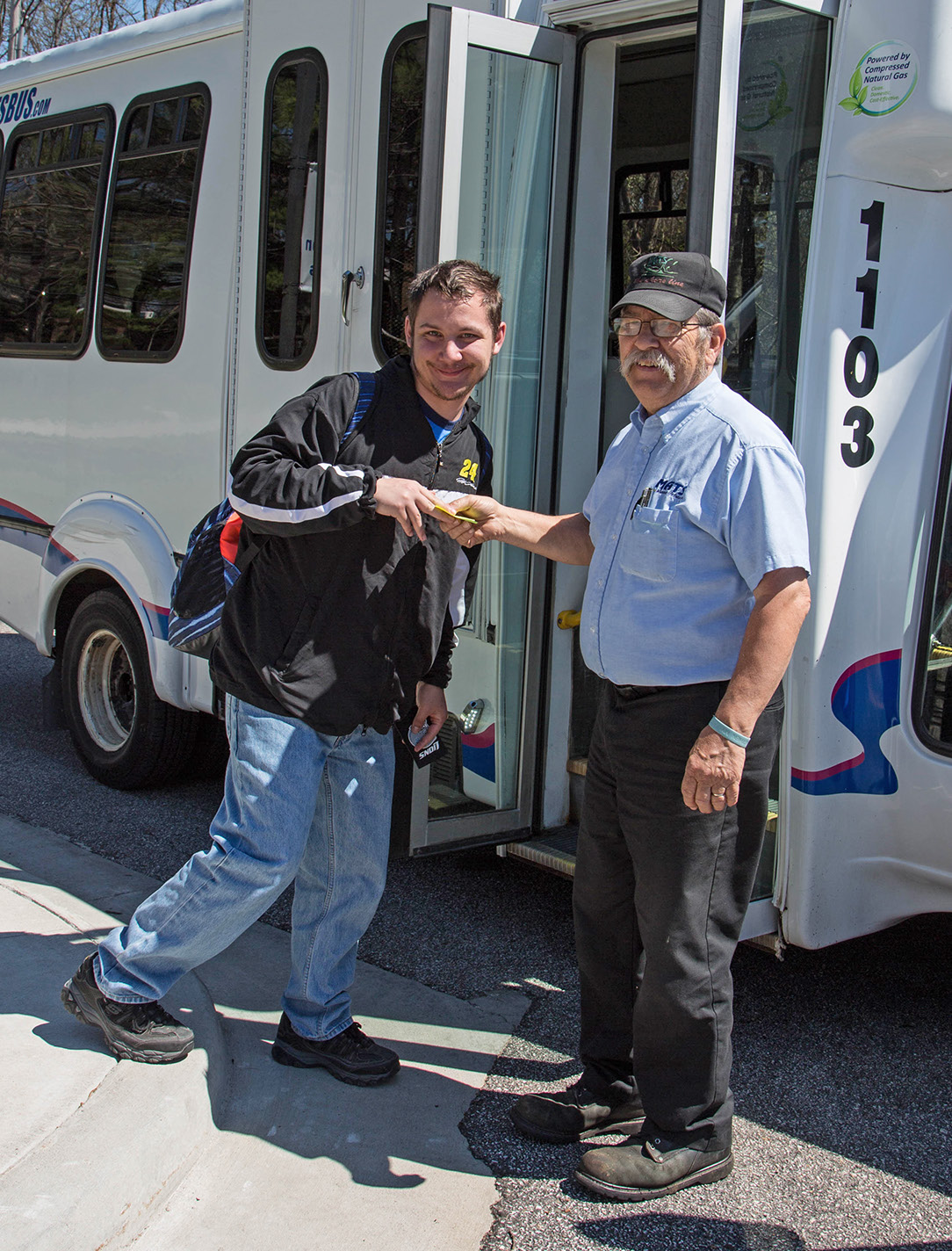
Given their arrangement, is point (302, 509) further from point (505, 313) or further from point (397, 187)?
point (397, 187)

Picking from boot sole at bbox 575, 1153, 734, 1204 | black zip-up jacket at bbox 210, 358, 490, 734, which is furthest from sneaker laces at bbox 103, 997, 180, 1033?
boot sole at bbox 575, 1153, 734, 1204

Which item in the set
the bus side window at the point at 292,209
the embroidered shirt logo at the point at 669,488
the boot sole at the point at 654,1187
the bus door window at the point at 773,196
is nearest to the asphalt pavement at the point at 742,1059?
the boot sole at the point at 654,1187

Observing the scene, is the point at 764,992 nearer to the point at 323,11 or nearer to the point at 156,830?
the point at 156,830

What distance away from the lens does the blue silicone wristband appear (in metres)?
2.44

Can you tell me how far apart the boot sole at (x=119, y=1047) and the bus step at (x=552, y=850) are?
128 centimetres

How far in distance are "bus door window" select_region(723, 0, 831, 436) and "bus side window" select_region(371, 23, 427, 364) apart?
1.10 m

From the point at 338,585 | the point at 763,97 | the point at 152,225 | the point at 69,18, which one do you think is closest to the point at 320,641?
the point at 338,585

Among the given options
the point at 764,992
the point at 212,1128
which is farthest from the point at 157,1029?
the point at 764,992

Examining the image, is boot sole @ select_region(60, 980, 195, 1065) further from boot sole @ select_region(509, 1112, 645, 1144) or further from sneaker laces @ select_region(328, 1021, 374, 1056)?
boot sole @ select_region(509, 1112, 645, 1144)

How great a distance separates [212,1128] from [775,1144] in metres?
1.30

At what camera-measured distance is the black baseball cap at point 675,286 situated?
2.53m

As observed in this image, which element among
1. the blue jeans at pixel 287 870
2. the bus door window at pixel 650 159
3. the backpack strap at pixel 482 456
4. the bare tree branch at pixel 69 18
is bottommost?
the blue jeans at pixel 287 870

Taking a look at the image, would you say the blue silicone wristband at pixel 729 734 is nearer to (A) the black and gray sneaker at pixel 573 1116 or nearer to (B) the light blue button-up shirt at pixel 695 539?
(B) the light blue button-up shirt at pixel 695 539

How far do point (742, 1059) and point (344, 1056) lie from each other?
106 centimetres
